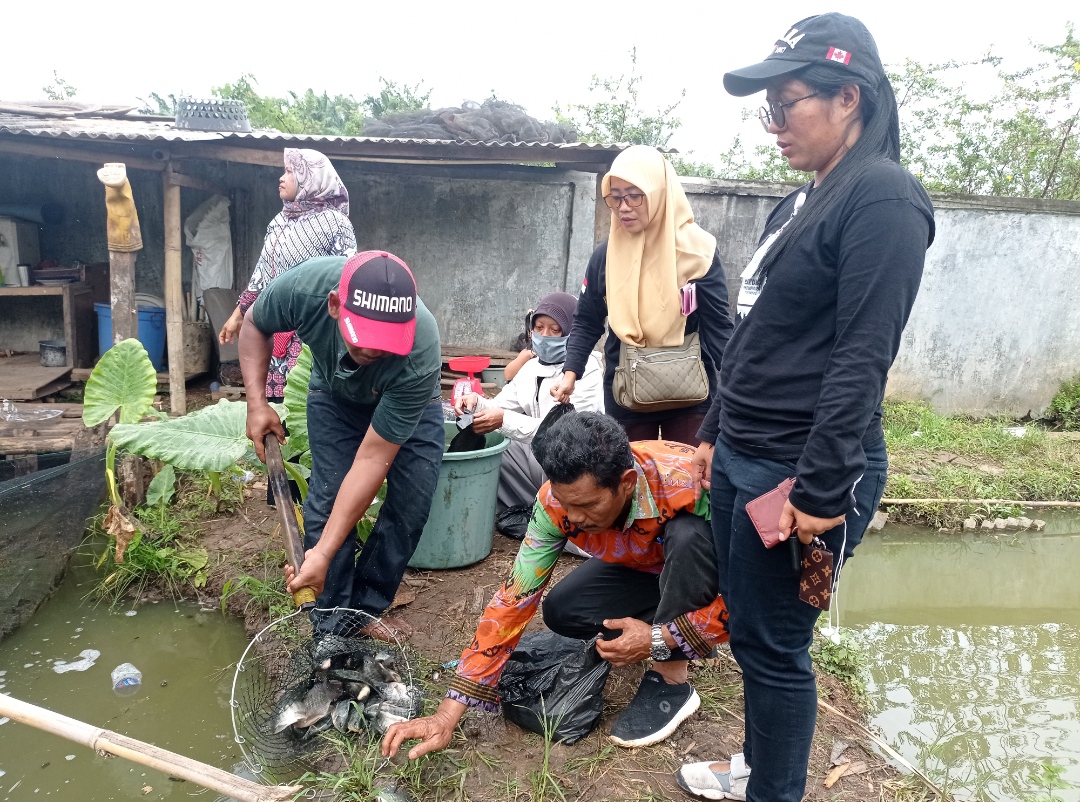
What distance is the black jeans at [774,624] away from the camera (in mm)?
1658

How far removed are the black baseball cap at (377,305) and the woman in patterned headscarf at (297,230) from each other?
6.87 feet

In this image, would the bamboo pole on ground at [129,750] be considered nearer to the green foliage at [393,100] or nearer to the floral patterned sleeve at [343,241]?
the floral patterned sleeve at [343,241]

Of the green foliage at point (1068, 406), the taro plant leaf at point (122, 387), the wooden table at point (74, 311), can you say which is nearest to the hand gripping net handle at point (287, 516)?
the taro plant leaf at point (122, 387)

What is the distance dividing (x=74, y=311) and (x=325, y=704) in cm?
617

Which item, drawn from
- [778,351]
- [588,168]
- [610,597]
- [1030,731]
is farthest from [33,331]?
[1030,731]

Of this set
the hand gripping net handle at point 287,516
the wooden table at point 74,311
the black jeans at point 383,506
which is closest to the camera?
the hand gripping net handle at point 287,516

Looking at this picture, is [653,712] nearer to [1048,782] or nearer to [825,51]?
[1048,782]

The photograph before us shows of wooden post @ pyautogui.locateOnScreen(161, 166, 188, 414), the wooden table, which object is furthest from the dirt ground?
the wooden table

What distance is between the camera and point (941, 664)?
11.2 ft

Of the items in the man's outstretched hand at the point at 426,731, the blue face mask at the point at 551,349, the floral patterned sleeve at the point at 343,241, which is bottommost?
the man's outstretched hand at the point at 426,731

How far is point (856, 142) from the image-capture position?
5.30 feet

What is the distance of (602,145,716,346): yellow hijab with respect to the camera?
291 cm

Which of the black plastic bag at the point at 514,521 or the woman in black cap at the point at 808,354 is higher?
the woman in black cap at the point at 808,354

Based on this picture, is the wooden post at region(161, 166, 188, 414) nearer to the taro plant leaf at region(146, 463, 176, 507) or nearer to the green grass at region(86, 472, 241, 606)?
the green grass at region(86, 472, 241, 606)
